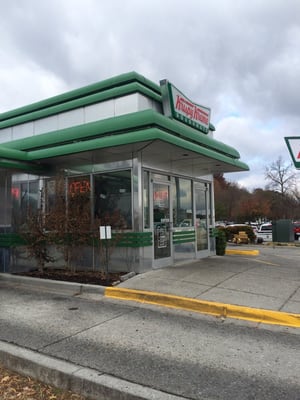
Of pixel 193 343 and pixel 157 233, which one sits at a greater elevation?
pixel 157 233

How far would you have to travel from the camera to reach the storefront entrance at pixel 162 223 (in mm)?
9984

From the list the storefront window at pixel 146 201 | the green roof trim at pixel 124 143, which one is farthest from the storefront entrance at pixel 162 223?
the green roof trim at pixel 124 143

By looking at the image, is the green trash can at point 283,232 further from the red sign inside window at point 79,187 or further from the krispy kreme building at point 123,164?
the red sign inside window at point 79,187

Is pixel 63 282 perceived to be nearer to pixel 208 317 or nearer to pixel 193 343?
pixel 208 317

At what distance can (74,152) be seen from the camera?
935 cm

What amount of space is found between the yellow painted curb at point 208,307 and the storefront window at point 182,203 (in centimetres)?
382

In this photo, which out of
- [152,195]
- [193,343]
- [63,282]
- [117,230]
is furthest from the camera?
[152,195]

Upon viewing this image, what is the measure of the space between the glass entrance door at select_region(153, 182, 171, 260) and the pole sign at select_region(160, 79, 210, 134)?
205 centimetres

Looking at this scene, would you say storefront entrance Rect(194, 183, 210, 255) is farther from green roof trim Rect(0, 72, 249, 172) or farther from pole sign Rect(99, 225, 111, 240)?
pole sign Rect(99, 225, 111, 240)

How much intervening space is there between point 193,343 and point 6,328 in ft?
9.58

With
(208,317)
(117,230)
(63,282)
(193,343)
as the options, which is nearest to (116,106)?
(117,230)

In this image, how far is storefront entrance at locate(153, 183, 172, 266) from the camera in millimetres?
9984

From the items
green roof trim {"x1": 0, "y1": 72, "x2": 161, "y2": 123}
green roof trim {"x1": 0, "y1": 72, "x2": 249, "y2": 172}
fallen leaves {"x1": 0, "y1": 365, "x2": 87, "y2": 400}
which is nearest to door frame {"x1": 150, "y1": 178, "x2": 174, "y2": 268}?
green roof trim {"x1": 0, "y1": 72, "x2": 249, "y2": 172}

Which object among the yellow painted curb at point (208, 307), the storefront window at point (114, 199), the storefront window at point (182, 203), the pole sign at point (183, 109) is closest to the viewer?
the yellow painted curb at point (208, 307)
